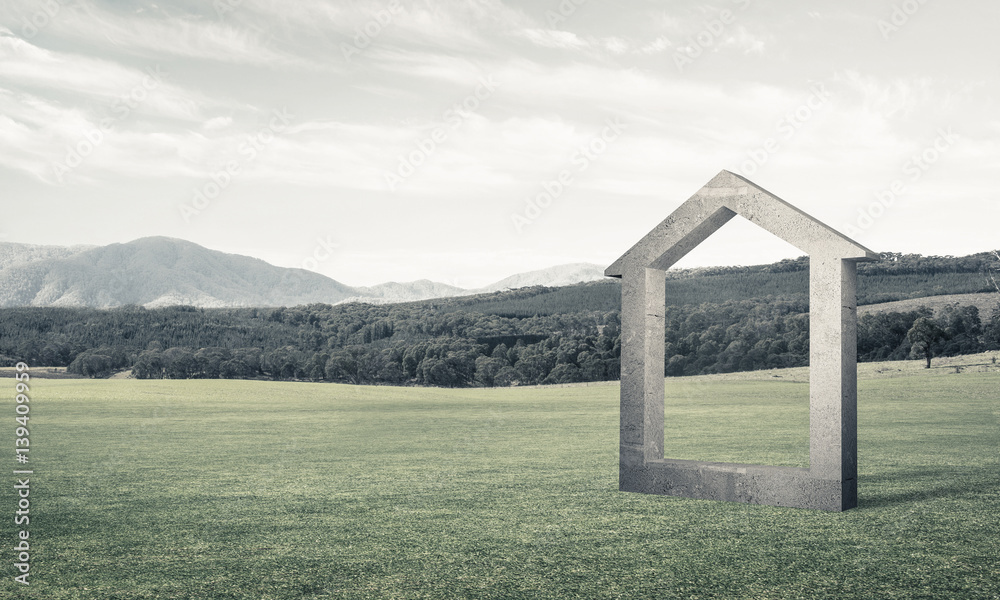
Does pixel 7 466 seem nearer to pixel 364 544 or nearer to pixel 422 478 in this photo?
pixel 422 478

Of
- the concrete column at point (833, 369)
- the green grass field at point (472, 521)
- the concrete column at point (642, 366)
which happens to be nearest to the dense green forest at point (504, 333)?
the green grass field at point (472, 521)

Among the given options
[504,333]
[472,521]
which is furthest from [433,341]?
[472,521]

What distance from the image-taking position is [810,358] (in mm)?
10500

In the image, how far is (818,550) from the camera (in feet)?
28.4

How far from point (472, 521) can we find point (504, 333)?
6718 centimetres

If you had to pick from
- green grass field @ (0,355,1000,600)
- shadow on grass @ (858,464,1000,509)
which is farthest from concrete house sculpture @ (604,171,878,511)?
shadow on grass @ (858,464,1000,509)

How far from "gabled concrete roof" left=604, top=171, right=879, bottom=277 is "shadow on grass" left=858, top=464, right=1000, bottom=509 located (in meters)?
3.58

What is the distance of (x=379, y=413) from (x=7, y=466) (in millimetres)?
19299

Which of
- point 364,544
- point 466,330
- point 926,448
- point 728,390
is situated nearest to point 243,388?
point 728,390

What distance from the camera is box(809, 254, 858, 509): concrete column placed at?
10.8m

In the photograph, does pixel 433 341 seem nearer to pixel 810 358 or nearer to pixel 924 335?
pixel 924 335

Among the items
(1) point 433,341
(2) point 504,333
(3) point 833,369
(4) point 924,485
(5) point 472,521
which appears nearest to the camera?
(5) point 472,521

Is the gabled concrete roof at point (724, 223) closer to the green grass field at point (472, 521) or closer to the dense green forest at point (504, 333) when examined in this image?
the green grass field at point (472, 521)

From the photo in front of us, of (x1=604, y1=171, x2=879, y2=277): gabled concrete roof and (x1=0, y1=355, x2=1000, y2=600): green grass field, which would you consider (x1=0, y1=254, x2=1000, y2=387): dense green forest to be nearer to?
(x1=0, y1=355, x2=1000, y2=600): green grass field
